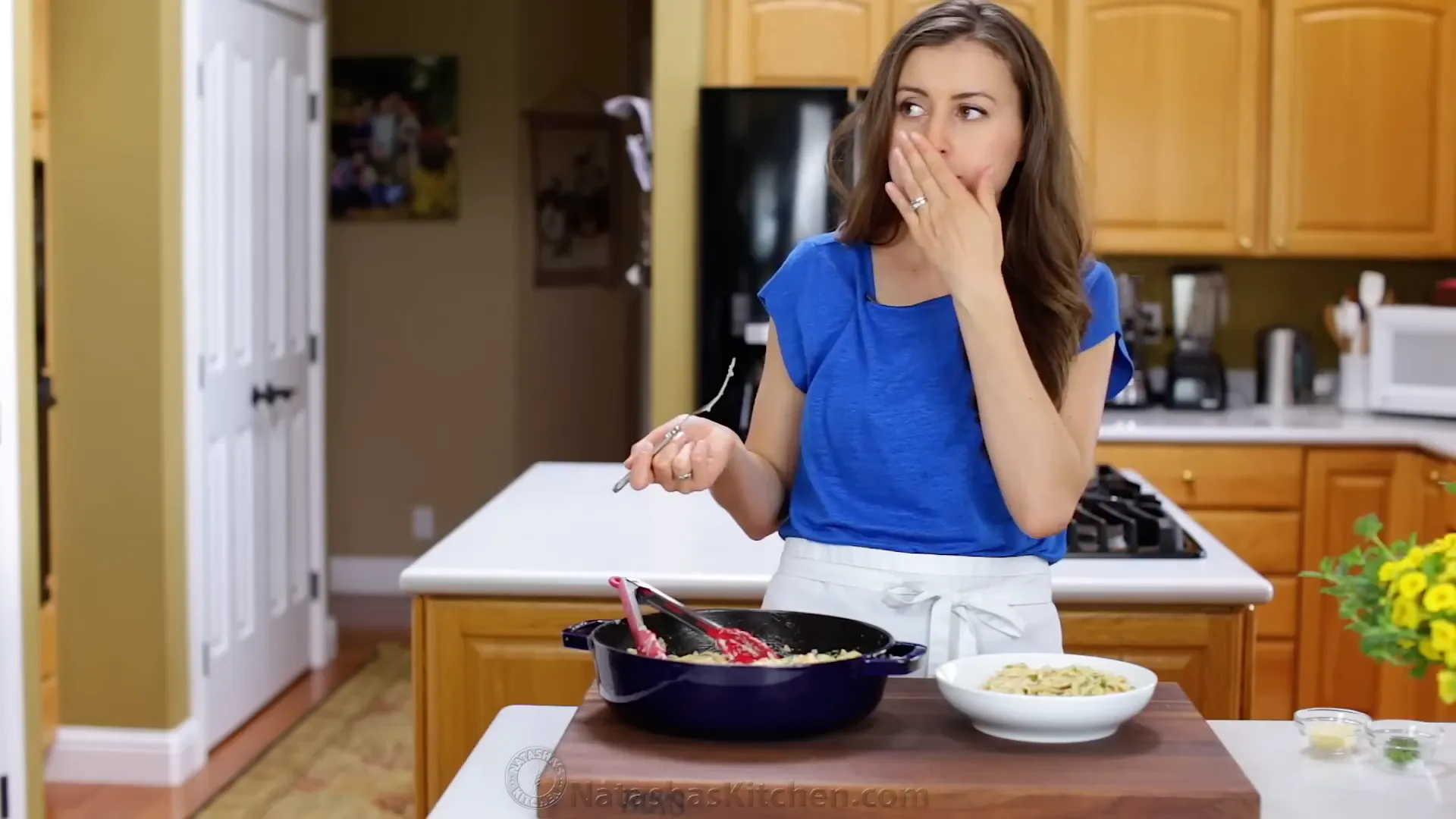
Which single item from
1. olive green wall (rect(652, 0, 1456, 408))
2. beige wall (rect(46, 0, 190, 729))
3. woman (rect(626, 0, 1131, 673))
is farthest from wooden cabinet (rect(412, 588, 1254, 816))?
olive green wall (rect(652, 0, 1456, 408))

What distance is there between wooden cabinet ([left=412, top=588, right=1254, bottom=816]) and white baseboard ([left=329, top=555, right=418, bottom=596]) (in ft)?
13.3

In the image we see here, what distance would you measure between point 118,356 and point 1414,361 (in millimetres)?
3263

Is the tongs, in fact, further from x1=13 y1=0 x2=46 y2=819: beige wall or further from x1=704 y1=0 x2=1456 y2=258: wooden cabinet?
x1=704 y1=0 x2=1456 y2=258: wooden cabinet

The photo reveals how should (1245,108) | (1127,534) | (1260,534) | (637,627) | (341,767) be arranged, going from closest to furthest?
(637,627)
(1127,534)
(341,767)
(1260,534)
(1245,108)

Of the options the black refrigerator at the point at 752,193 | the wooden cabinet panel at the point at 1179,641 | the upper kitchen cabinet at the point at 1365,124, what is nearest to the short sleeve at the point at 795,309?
the wooden cabinet panel at the point at 1179,641

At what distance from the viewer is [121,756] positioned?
3840 mm

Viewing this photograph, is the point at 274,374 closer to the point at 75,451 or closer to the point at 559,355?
the point at 75,451

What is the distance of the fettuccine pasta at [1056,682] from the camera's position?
129 centimetres

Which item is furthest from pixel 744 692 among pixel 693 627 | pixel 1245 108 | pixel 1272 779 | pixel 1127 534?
pixel 1245 108

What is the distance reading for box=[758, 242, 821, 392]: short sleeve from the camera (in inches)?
62.4

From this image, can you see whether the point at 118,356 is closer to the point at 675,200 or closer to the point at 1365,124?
the point at 675,200

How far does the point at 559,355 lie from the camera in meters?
6.44

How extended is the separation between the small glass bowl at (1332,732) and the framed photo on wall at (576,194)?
5.00m
